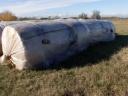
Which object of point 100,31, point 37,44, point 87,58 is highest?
point 37,44

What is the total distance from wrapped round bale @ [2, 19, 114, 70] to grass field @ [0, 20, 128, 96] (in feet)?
1.21

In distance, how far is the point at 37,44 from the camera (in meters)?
9.23

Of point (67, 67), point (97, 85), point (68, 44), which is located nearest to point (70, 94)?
point (97, 85)

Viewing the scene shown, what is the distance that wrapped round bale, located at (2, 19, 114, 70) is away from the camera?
8867 mm

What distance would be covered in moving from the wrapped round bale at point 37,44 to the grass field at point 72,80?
37cm

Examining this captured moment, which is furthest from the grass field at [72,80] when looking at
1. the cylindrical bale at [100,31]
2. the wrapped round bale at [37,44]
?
the cylindrical bale at [100,31]

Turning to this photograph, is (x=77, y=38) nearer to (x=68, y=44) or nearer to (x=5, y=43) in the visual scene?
(x=68, y=44)

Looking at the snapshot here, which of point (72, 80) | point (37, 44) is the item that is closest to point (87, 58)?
point (37, 44)

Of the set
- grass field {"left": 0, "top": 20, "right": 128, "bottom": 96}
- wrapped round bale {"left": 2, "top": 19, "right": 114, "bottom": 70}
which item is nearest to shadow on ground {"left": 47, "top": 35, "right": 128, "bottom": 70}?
grass field {"left": 0, "top": 20, "right": 128, "bottom": 96}

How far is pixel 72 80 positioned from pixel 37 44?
7.02 ft

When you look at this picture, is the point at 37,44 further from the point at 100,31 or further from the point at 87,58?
the point at 100,31

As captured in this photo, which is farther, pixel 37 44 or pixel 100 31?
pixel 100 31

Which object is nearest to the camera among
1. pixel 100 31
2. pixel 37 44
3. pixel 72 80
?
pixel 72 80

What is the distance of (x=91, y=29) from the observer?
44.2 ft
